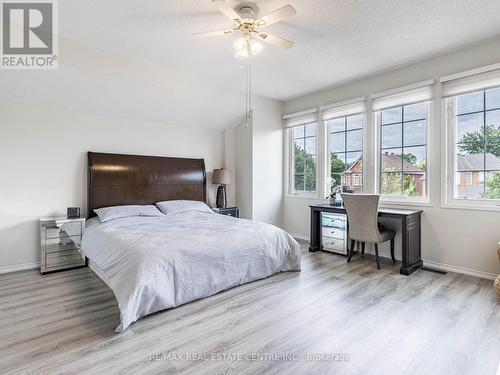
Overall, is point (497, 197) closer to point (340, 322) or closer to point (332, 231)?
point (332, 231)

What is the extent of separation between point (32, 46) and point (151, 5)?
153cm

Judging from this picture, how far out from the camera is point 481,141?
3.13 m

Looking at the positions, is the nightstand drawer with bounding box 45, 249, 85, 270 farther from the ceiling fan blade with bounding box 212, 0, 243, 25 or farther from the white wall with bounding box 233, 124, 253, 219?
the ceiling fan blade with bounding box 212, 0, 243, 25

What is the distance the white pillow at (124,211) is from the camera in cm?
355

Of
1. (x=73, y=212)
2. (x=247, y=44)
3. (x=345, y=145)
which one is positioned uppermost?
(x=247, y=44)

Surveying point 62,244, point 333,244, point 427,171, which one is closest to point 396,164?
point 427,171

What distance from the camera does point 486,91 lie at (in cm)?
310

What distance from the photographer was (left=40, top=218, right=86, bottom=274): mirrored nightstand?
3.28 meters

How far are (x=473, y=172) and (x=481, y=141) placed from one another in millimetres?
363

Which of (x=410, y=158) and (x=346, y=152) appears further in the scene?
(x=346, y=152)

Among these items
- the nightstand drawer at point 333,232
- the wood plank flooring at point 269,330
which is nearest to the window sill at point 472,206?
the wood plank flooring at point 269,330

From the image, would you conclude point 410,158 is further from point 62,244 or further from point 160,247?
point 62,244

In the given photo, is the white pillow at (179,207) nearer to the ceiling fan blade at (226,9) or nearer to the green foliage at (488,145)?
the ceiling fan blade at (226,9)

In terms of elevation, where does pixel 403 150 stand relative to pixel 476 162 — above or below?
above
